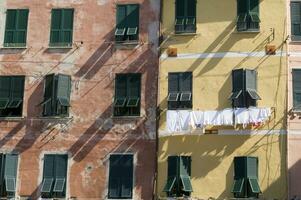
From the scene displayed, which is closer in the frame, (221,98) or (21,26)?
(221,98)

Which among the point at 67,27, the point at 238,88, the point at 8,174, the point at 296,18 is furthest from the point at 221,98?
the point at 8,174

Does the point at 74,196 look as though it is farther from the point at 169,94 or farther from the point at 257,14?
the point at 257,14

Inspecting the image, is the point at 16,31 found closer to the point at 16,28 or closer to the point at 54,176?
the point at 16,28

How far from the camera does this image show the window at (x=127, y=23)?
2967cm

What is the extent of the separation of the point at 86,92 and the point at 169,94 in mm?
4244

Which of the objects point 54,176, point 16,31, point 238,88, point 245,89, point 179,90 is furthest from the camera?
point 16,31

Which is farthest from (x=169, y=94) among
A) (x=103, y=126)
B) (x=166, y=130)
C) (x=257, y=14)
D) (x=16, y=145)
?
(x=16, y=145)

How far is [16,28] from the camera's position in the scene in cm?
3045

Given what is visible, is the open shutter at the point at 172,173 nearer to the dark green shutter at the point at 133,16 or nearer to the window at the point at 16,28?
the dark green shutter at the point at 133,16

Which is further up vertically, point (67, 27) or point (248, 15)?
point (248, 15)

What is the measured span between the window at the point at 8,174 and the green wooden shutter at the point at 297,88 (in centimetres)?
1390

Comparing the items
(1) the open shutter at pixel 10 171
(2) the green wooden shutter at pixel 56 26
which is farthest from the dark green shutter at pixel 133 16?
(1) the open shutter at pixel 10 171

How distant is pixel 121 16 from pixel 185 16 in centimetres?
332

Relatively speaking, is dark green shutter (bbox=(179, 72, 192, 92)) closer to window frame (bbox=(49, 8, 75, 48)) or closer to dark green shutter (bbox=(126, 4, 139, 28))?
dark green shutter (bbox=(126, 4, 139, 28))
